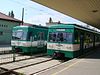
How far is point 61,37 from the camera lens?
1697 centimetres

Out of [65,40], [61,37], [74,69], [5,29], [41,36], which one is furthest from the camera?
[5,29]

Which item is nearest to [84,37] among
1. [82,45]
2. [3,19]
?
[82,45]

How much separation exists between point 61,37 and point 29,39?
14.1ft

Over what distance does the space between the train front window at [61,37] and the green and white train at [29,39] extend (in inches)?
123

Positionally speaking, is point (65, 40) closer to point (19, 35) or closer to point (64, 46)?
point (64, 46)

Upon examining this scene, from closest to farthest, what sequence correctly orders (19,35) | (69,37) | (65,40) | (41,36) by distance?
1. (69,37)
2. (65,40)
3. (19,35)
4. (41,36)

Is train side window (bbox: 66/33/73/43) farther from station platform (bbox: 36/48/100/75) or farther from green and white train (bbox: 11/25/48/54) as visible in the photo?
green and white train (bbox: 11/25/48/54)

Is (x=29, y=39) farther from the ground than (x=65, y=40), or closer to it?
farther from the ground

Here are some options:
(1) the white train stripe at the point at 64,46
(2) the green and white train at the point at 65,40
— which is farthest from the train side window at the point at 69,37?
(1) the white train stripe at the point at 64,46

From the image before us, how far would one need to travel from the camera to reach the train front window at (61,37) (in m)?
16.5

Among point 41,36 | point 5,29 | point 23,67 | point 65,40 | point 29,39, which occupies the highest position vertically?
point 5,29

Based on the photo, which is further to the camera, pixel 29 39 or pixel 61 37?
pixel 29 39

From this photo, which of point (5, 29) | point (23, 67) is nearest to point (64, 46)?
point (23, 67)

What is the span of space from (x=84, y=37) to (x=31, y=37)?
471 cm
